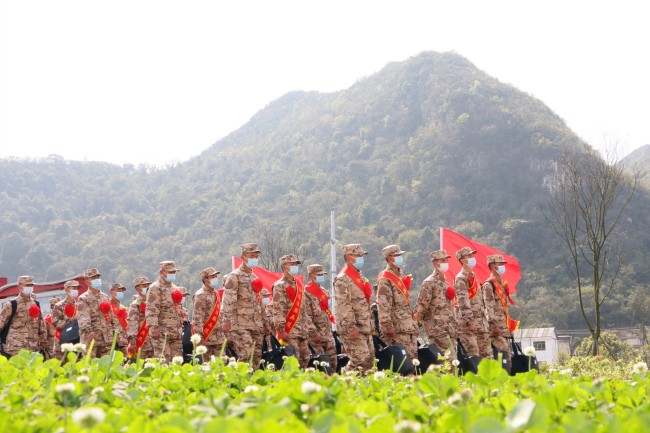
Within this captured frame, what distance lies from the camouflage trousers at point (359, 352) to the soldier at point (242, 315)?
1.39 m

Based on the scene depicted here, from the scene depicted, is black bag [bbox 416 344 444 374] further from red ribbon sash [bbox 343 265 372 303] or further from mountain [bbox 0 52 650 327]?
mountain [bbox 0 52 650 327]

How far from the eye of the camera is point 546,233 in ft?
182

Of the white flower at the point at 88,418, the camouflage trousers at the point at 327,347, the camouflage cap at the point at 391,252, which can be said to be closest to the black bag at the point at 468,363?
the camouflage cap at the point at 391,252

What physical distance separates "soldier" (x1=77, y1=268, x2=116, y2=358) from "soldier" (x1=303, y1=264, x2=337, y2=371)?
3787 millimetres

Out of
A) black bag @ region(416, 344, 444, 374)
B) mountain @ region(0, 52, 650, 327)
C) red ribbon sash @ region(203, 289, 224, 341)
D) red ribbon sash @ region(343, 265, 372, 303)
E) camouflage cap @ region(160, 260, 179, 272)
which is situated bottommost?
black bag @ region(416, 344, 444, 374)

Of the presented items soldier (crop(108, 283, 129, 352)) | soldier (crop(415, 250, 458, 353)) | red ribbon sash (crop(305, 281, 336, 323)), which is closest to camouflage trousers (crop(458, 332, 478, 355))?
soldier (crop(415, 250, 458, 353))

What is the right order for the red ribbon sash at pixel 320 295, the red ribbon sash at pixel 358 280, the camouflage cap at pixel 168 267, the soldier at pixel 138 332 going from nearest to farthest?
the red ribbon sash at pixel 358 280
the red ribbon sash at pixel 320 295
the camouflage cap at pixel 168 267
the soldier at pixel 138 332

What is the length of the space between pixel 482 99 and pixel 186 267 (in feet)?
125

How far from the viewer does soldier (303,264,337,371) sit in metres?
11.9

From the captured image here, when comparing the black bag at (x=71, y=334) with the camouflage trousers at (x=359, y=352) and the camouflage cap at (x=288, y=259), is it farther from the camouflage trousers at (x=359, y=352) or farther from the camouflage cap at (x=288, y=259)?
the camouflage trousers at (x=359, y=352)

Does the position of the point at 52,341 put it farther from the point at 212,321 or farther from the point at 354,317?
the point at 354,317

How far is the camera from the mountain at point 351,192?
56.2 metres

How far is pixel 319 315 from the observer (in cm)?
1225

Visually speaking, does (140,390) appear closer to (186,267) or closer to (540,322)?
(540,322)
